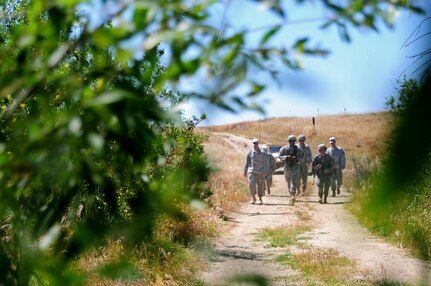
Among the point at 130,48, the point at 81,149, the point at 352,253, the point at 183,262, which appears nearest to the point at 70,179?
the point at 81,149

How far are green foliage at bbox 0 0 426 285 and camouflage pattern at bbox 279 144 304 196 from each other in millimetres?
18465

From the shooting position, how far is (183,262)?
9164mm

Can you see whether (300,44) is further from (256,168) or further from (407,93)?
(256,168)

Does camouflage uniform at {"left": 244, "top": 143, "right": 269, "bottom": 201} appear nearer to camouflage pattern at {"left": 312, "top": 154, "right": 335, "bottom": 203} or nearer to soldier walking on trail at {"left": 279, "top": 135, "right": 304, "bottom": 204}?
soldier walking on trail at {"left": 279, "top": 135, "right": 304, "bottom": 204}

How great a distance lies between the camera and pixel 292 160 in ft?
65.2

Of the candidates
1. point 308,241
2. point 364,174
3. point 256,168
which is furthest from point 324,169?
point 364,174

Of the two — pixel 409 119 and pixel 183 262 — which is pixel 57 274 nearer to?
pixel 409 119

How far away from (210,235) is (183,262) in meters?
3.31

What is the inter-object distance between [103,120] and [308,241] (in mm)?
11221

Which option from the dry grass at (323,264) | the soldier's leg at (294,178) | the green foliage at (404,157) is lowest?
the dry grass at (323,264)

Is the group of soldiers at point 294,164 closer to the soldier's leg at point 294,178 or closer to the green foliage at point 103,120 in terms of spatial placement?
the soldier's leg at point 294,178

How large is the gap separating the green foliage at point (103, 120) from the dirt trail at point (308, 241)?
25 centimetres

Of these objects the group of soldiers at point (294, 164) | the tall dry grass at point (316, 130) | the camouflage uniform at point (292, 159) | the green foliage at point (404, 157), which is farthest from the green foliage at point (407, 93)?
the tall dry grass at point (316, 130)

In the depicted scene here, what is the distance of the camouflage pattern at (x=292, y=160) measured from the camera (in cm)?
1978
